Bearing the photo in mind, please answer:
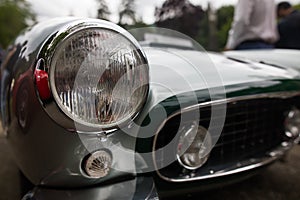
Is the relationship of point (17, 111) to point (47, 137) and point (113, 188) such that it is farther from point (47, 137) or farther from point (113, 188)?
point (113, 188)

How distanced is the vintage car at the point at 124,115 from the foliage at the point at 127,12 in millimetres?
464

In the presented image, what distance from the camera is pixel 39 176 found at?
92 cm

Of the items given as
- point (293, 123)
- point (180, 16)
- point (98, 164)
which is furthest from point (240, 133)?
point (180, 16)

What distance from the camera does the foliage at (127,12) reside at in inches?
67.0

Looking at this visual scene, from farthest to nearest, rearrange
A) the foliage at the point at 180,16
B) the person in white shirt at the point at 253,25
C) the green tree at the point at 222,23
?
Result: the green tree at the point at 222,23 → the person in white shirt at the point at 253,25 → the foliage at the point at 180,16

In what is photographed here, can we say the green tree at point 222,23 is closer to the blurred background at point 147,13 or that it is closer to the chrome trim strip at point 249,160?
the blurred background at point 147,13

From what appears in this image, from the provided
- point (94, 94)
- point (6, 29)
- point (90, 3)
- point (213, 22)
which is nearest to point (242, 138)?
point (94, 94)

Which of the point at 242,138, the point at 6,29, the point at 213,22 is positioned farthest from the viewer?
the point at 6,29

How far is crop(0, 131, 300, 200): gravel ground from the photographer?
54.6 inches

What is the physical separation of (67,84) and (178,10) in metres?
1.46

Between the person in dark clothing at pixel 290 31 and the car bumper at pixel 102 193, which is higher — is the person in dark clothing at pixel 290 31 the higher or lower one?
the higher one

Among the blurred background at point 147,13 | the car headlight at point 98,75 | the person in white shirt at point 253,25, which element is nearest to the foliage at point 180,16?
the blurred background at point 147,13

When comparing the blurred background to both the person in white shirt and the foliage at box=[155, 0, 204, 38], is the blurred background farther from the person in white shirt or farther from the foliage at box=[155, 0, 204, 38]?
the person in white shirt

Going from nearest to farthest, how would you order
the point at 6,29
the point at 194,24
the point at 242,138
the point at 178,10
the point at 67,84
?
the point at 67,84 → the point at 242,138 → the point at 178,10 → the point at 194,24 → the point at 6,29
